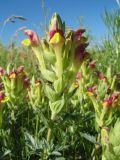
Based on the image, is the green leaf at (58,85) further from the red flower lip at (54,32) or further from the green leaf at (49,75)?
the red flower lip at (54,32)

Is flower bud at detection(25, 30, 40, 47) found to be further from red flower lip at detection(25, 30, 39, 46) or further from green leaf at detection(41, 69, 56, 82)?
green leaf at detection(41, 69, 56, 82)

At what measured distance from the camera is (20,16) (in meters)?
2.52

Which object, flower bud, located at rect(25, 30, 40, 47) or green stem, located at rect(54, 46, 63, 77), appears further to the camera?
flower bud, located at rect(25, 30, 40, 47)

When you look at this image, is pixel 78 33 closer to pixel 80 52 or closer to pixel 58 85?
pixel 80 52

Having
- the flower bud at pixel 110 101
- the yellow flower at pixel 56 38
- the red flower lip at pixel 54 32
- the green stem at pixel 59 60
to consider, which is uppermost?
the red flower lip at pixel 54 32

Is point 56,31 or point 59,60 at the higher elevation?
point 56,31

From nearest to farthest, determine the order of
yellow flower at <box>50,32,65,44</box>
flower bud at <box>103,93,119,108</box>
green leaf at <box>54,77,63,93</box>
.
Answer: yellow flower at <box>50,32,65,44</box> → green leaf at <box>54,77,63,93</box> → flower bud at <box>103,93,119,108</box>

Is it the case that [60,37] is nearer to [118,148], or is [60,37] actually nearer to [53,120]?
[53,120]

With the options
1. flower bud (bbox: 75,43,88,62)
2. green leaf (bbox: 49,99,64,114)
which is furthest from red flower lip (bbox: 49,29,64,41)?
green leaf (bbox: 49,99,64,114)

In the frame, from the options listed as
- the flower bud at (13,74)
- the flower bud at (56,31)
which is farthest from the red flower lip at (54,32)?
the flower bud at (13,74)

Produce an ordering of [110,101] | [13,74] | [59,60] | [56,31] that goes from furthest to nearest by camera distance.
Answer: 1. [13,74]
2. [110,101]
3. [59,60]
4. [56,31]

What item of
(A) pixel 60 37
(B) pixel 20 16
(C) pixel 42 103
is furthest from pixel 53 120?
(B) pixel 20 16

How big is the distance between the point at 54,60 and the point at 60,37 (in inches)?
5.7

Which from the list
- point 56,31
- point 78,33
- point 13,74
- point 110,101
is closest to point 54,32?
point 56,31
